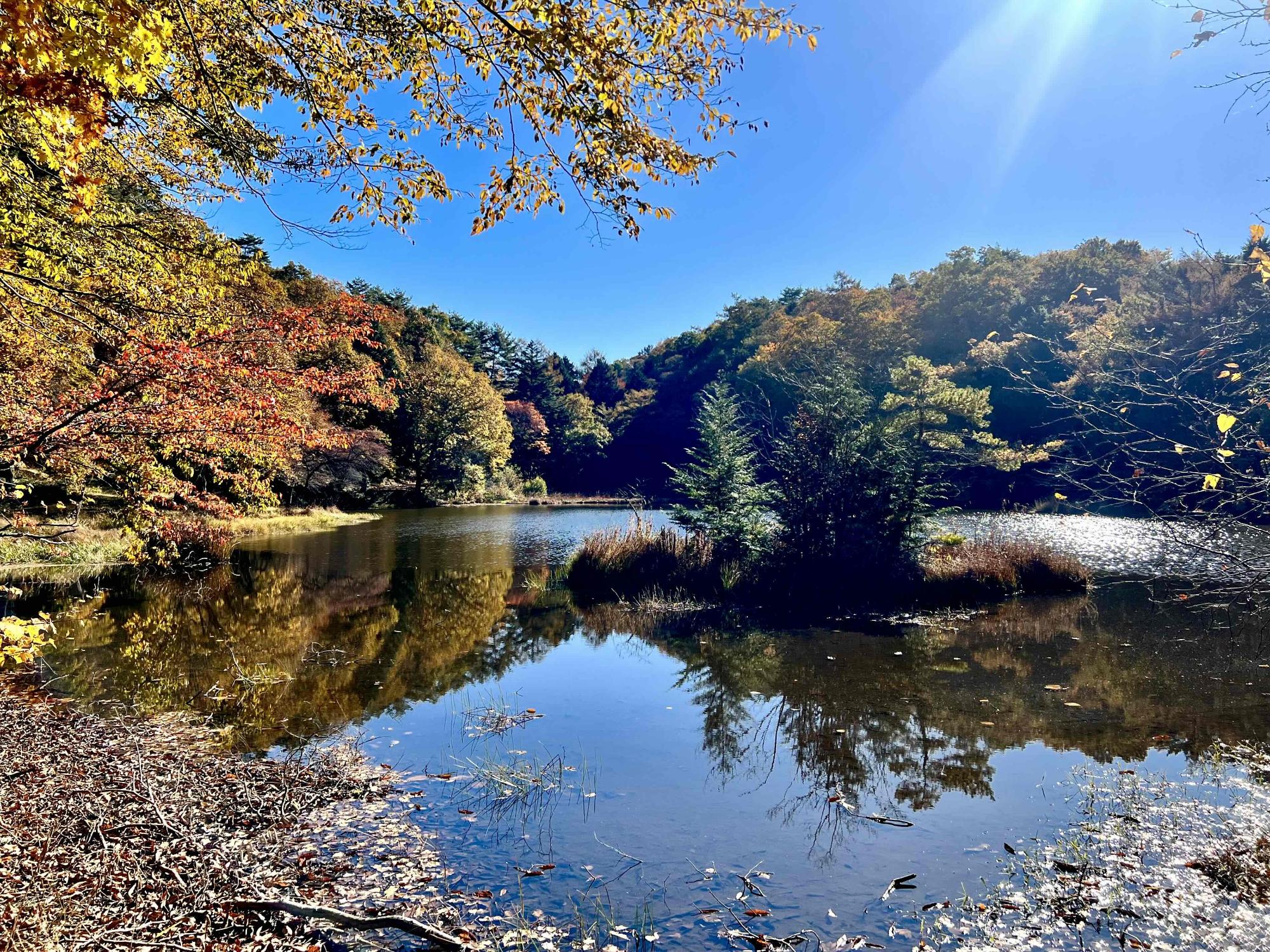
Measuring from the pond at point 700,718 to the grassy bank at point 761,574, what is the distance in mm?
754

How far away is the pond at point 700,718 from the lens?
409cm

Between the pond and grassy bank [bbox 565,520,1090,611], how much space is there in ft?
2.47

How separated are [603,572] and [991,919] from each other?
11412 millimetres

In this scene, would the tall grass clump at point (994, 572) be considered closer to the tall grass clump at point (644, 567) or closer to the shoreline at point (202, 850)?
the tall grass clump at point (644, 567)

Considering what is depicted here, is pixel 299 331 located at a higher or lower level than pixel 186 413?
higher

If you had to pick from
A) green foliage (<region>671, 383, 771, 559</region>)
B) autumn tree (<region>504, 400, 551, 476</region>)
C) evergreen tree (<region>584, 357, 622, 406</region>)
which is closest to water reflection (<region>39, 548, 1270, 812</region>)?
green foliage (<region>671, 383, 771, 559</region>)

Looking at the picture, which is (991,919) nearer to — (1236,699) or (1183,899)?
(1183,899)

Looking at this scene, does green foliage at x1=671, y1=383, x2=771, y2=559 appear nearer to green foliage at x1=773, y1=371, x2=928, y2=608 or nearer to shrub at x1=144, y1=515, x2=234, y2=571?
green foliage at x1=773, y1=371, x2=928, y2=608

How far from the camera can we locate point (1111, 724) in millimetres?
6461

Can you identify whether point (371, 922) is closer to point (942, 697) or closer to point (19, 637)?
point (19, 637)

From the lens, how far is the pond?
4094 mm

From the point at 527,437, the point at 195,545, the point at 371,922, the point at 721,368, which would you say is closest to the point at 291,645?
the point at 371,922

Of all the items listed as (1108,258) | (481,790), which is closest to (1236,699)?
(481,790)

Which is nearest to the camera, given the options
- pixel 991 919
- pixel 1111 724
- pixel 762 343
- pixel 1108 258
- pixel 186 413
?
pixel 991 919
